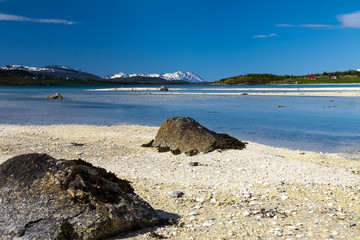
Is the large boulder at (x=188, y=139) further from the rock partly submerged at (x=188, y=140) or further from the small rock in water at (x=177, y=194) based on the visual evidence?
the small rock in water at (x=177, y=194)

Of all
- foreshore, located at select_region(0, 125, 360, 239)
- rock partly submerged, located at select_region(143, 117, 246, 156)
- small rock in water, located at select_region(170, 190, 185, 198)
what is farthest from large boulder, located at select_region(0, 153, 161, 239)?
rock partly submerged, located at select_region(143, 117, 246, 156)

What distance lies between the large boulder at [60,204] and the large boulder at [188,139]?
935 centimetres

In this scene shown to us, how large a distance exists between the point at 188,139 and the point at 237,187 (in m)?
6.69

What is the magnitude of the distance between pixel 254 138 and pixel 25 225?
18054 millimetres

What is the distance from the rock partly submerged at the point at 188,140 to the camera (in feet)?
55.3

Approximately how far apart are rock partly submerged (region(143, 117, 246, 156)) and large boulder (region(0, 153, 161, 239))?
9.27 m

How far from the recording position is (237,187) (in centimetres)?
1075

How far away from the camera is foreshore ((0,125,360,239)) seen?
7.47 metres

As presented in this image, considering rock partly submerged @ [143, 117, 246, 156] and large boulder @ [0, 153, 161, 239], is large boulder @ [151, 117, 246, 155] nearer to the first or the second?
rock partly submerged @ [143, 117, 246, 156]

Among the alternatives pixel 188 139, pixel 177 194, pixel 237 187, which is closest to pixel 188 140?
pixel 188 139

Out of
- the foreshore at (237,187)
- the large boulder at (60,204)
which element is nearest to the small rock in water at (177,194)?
the foreshore at (237,187)

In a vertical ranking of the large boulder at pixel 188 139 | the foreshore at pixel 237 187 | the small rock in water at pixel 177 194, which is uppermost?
the large boulder at pixel 188 139

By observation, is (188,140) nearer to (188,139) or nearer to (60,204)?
(188,139)

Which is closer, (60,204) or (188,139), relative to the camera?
(60,204)
